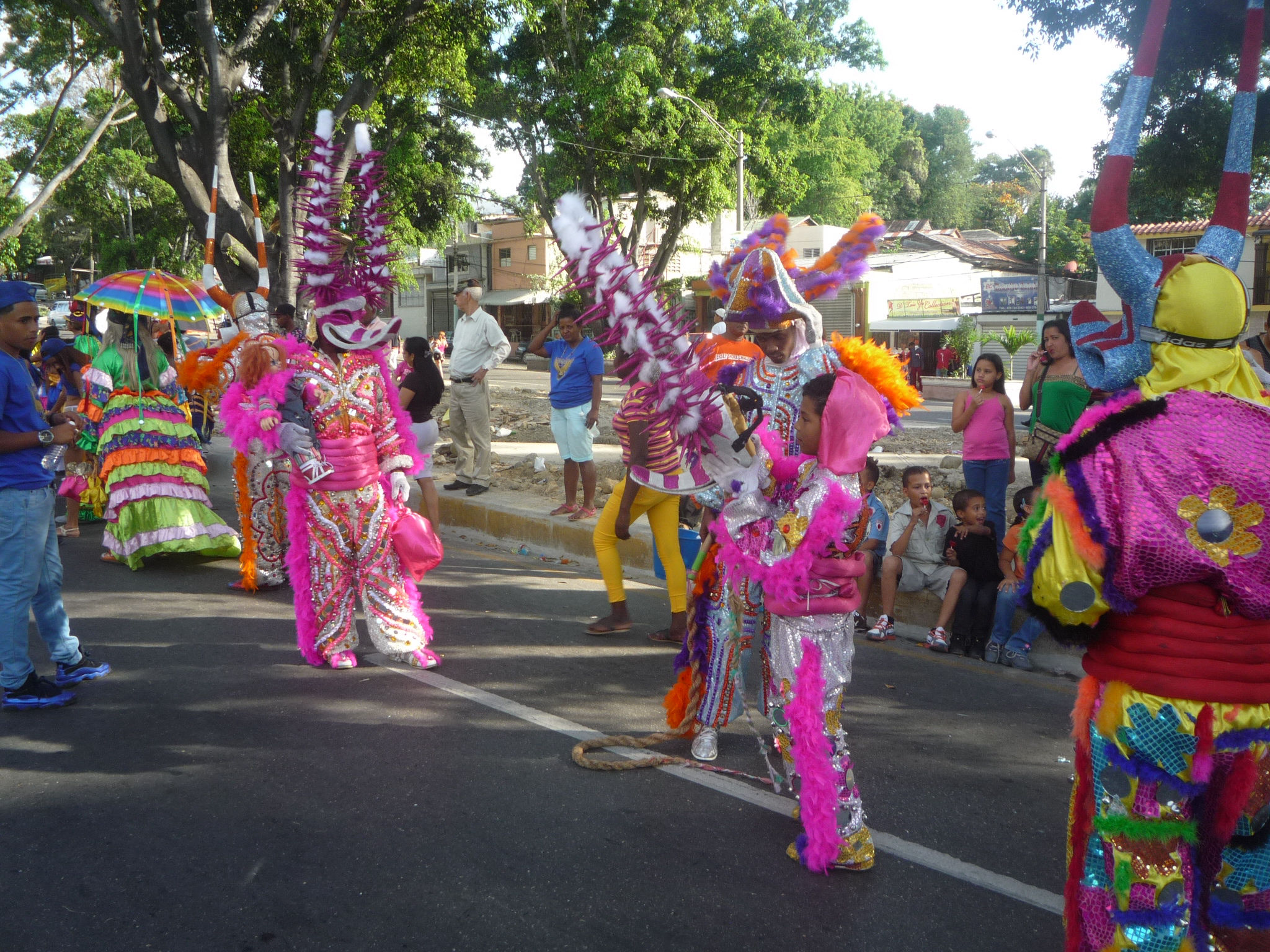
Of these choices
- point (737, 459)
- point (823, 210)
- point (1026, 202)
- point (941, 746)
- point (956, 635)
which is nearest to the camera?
point (737, 459)

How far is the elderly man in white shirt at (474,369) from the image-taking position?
991cm

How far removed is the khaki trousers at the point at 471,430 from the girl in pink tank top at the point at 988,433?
4.82m

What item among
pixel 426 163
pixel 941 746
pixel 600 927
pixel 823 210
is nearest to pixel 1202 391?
pixel 600 927

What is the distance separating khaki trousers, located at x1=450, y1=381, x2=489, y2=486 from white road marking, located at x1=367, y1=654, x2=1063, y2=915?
470cm

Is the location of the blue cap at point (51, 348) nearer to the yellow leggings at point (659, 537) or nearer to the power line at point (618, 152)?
the yellow leggings at point (659, 537)

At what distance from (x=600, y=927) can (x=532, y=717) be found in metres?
1.75

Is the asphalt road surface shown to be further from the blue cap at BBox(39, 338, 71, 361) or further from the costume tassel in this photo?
the blue cap at BBox(39, 338, 71, 361)

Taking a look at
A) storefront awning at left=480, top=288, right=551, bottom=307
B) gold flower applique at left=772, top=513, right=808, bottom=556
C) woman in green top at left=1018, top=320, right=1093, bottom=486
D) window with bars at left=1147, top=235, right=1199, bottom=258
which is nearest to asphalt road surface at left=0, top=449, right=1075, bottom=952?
gold flower applique at left=772, top=513, right=808, bottom=556

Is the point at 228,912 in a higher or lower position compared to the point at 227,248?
lower

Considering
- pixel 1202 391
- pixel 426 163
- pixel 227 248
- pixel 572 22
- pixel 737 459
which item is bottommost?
pixel 737 459

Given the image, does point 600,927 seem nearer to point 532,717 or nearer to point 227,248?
point 532,717

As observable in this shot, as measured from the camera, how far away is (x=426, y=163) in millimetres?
23141

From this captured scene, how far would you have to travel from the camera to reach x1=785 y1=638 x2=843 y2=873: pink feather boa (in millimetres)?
3248

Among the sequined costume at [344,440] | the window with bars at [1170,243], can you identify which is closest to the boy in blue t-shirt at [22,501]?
the sequined costume at [344,440]
